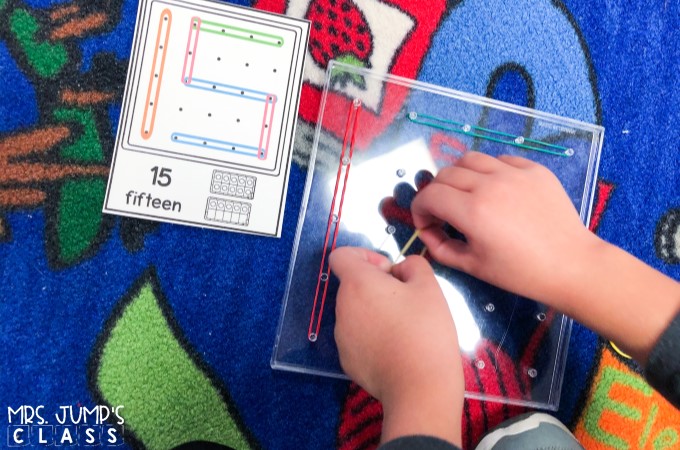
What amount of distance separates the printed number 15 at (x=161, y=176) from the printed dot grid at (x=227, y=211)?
5cm

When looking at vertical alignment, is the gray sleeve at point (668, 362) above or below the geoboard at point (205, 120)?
below

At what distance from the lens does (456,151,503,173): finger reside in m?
→ 0.59

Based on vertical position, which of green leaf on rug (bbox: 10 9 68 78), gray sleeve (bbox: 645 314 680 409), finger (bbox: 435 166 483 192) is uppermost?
green leaf on rug (bbox: 10 9 68 78)

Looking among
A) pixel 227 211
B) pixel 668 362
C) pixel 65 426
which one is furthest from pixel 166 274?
pixel 668 362

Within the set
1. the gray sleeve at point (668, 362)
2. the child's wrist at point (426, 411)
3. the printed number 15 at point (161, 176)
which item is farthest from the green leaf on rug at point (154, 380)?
the gray sleeve at point (668, 362)

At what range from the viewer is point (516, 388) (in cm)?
69

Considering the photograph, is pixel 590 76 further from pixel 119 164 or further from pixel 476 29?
pixel 119 164

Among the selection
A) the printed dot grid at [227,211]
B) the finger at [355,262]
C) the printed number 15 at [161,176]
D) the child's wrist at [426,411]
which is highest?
the printed number 15 at [161,176]

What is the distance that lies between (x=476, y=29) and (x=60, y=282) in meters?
0.56

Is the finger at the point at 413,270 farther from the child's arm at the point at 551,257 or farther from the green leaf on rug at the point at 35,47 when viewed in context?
the green leaf on rug at the point at 35,47

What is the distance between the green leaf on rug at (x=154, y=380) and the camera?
644mm

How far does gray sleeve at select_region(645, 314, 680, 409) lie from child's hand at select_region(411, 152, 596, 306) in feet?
0.33

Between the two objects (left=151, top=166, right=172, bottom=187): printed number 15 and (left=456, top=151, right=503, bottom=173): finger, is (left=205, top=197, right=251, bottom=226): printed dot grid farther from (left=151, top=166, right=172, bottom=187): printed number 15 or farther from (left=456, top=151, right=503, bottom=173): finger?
(left=456, top=151, right=503, bottom=173): finger

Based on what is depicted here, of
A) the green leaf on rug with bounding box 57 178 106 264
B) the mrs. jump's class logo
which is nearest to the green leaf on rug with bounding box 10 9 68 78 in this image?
the green leaf on rug with bounding box 57 178 106 264
